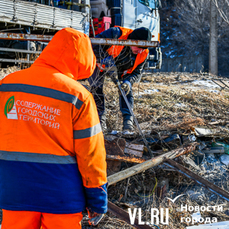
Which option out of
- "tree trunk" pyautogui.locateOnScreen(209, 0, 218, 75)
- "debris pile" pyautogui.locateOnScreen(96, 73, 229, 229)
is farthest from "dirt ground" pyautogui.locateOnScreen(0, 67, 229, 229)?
"tree trunk" pyautogui.locateOnScreen(209, 0, 218, 75)

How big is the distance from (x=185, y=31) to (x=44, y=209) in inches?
671

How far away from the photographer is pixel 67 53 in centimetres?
160

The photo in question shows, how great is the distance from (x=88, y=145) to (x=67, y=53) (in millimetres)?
575

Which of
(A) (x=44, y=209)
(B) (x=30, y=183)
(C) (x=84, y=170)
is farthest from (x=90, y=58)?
(A) (x=44, y=209)

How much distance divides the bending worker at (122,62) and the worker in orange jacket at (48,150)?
2.30 m

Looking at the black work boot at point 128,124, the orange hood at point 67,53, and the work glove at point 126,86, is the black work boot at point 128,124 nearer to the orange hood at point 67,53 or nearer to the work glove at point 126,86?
the work glove at point 126,86

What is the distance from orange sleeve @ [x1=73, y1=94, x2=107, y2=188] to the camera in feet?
5.00

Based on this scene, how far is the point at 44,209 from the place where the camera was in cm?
146

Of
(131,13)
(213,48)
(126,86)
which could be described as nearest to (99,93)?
(126,86)

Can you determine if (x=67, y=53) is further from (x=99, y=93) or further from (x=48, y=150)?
(x=99, y=93)

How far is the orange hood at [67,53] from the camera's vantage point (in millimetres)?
1596

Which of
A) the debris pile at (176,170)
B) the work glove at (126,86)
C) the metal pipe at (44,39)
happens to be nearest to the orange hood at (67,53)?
the metal pipe at (44,39)

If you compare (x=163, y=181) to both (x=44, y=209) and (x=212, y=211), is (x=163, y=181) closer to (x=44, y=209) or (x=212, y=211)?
(x=212, y=211)

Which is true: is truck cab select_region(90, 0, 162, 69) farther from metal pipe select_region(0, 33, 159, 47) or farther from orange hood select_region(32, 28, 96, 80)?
orange hood select_region(32, 28, 96, 80)
